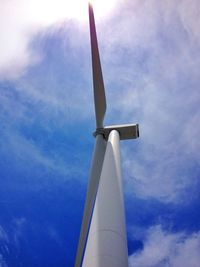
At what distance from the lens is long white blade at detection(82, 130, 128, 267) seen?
10.1 metres

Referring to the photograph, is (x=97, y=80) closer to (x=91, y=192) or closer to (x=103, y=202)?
(x=91, y=192)

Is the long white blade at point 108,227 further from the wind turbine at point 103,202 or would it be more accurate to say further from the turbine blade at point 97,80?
the turbine blade at point 97,80

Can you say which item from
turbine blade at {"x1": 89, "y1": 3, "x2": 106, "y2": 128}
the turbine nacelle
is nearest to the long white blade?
turbine blade at {"x1": 89, "y1": 3, "x2": 106, "y2": 128}

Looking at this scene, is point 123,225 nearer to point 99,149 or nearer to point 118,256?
point 118,256

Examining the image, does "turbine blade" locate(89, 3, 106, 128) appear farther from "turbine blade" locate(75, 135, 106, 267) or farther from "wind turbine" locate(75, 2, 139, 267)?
"turbine blade" locate(75, 135, 106, 267)

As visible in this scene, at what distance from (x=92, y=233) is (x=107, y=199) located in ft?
5.23

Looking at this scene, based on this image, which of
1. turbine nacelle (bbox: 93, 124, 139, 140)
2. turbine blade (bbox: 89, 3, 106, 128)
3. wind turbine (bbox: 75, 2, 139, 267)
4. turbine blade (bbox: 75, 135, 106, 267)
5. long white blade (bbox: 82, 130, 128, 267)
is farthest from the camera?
turbine nacelle (bbox: 93, 124, 139, 140)

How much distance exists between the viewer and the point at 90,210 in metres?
16.0

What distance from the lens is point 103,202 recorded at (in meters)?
12.3

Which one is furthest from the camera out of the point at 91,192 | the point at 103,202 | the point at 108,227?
the point at 91,192

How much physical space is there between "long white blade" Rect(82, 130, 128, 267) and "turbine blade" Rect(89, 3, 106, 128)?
5.80 metres

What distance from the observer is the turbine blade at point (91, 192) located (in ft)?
47.6

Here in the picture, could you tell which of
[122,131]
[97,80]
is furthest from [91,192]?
[97,80]

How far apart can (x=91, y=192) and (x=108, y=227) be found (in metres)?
5.57
